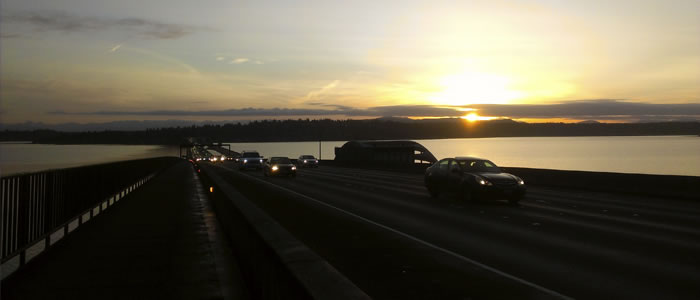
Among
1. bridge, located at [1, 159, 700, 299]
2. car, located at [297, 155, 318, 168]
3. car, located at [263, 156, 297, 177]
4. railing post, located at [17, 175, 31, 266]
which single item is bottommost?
car, located at [297, 155, 318, 168]

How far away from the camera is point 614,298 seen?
7301 mm

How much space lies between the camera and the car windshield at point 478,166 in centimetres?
2180

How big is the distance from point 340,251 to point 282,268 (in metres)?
5.89

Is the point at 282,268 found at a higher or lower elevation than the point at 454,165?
lower

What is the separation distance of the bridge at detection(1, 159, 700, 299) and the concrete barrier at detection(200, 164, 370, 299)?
15 mm

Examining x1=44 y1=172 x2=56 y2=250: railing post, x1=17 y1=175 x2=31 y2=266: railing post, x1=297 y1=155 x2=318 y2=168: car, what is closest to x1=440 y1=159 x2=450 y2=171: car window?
x1=44 y1=172 x2=56 y2=250: railing post

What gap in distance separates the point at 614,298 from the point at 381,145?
10889cm

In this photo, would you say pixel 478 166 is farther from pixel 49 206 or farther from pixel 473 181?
pixel 49 206

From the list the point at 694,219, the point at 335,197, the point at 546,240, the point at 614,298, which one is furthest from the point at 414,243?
the point at 335,197

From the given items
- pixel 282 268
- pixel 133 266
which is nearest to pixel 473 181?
pixel 133 266

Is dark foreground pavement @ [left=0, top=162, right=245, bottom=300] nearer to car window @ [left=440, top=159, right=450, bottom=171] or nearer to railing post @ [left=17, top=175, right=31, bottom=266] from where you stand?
railing post @ [left=17, top=175, right=31, bottom=266]

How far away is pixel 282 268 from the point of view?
4.84 m

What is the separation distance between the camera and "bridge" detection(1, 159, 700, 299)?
7.37 metres

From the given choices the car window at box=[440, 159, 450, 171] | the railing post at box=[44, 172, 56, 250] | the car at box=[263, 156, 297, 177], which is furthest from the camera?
the car at box=[263, 156, 297, 177]
